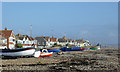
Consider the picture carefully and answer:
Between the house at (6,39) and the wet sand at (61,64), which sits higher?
the house at (6,39)

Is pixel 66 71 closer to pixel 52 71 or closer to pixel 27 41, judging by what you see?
pixel 52 71

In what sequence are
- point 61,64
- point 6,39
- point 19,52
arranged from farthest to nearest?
point 6,39
point 19,52
point 61,64

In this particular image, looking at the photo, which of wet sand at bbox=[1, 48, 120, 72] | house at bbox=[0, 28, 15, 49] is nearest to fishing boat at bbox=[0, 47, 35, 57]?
wet sand at bbox=[1, 48, 120, 72]

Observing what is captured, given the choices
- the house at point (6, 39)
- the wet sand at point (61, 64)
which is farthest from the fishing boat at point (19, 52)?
the house at point (6, 39)

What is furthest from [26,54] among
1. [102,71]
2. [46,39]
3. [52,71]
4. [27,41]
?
[46,39]

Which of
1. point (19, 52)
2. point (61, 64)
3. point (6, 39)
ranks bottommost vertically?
point (61, 64)

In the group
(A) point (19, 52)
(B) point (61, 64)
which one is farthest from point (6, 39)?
(B) point (61, 64)

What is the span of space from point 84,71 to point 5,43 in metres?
43.1

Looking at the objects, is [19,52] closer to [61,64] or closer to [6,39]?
[61,64]

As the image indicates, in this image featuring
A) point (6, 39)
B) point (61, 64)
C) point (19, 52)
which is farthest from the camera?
point (6, 39)

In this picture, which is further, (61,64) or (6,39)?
(6,39)

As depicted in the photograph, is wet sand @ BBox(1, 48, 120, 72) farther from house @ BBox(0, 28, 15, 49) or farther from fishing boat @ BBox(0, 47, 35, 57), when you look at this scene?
house @ BBox(0, 28, 15, 49)

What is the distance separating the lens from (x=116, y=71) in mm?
18297

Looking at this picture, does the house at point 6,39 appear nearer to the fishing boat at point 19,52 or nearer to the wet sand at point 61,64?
the fishing boat at point 19,52
